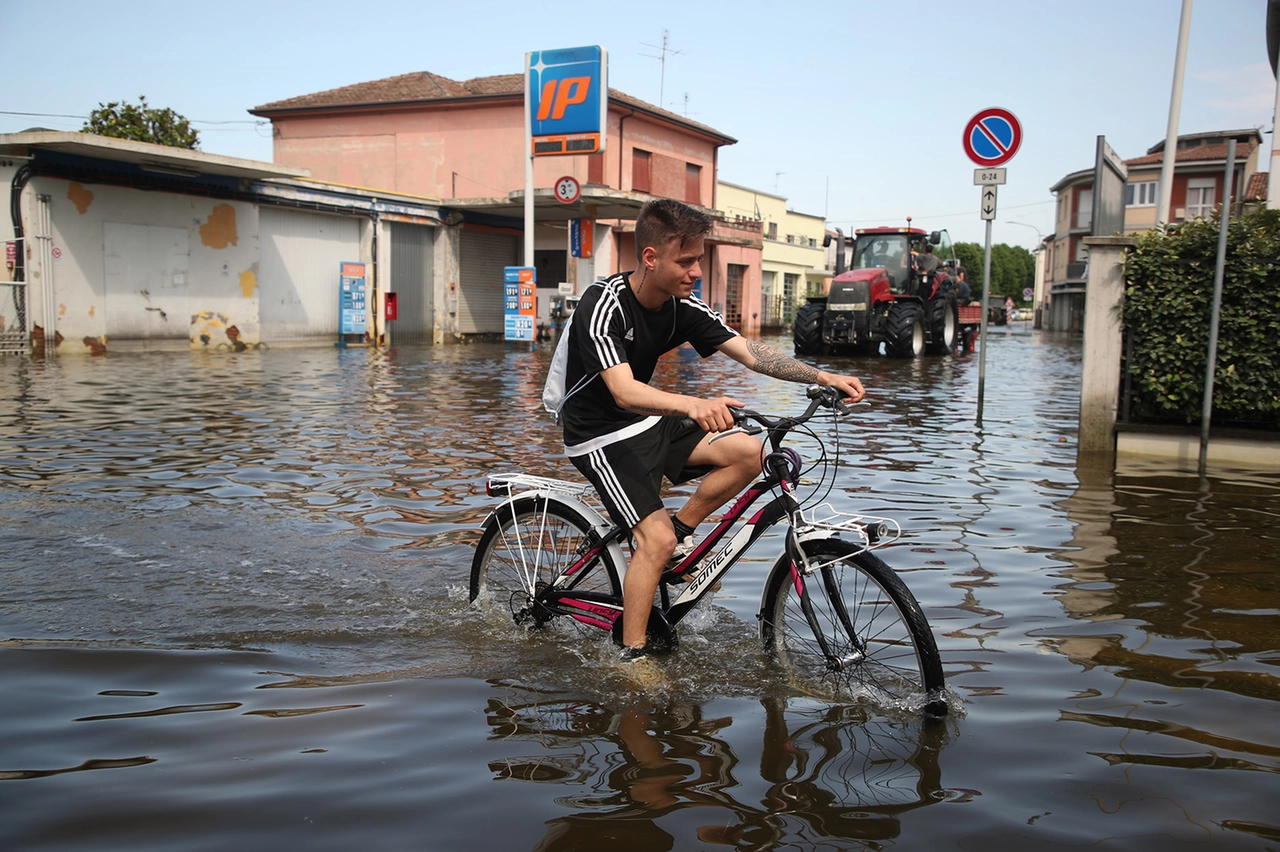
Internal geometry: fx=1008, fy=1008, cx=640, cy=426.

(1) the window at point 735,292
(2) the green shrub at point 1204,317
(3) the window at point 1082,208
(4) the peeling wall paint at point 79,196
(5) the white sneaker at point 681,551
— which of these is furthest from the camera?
(3) the window at point 1082,208

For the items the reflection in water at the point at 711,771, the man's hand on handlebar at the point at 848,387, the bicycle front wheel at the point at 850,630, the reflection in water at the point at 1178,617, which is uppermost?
the man's hand on handlebar at the point at 848,387

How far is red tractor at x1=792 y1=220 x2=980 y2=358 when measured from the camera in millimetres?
22500

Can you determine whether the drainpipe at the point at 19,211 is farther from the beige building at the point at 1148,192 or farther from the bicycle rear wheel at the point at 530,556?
the beige building at the point at 1148,192

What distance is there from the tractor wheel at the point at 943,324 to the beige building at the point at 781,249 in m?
25.6

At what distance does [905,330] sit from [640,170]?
1839 cm

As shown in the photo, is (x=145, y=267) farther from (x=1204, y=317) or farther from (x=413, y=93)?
(x=1204, y=317)

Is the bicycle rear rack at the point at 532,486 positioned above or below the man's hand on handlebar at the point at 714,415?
below

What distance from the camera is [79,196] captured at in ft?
68.2

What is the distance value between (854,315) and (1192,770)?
66.0 ft

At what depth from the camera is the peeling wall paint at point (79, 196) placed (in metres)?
20.6

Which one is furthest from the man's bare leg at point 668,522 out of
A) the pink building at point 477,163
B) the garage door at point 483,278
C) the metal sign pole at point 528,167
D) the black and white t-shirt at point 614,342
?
the garage door at point 483,278

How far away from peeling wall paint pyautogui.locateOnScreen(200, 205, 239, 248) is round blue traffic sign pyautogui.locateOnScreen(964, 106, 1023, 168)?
18944 mm

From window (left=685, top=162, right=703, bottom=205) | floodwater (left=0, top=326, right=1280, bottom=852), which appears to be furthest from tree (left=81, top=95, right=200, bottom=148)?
floodwater (left=0, top=326, right=1280, bottom=852)

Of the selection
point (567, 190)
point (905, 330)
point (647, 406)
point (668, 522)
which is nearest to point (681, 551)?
point (668, 522)
